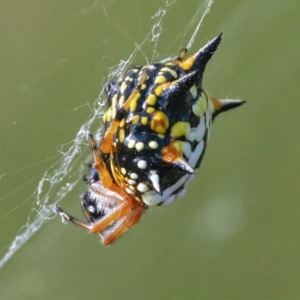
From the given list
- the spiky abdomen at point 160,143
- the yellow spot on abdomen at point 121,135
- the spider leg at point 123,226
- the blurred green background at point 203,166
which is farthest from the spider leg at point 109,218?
the blurred green background at point 203,166

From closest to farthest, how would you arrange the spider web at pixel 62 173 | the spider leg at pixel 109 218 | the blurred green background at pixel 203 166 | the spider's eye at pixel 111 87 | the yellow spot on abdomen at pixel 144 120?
the yellow spot on abdomen at pixel 144 120 → the spider's eye at pixel 111 87 → the spider leg at pixel 109 218 → the spider web at pixel 62 173 → the blurred green background at pixel 203 166

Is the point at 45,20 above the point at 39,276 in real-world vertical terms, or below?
above

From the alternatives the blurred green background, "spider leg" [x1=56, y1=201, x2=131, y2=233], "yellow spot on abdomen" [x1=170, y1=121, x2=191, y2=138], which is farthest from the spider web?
"yellow spot on abdomen" [x1=170, y1=121, x2=191, y2=138]

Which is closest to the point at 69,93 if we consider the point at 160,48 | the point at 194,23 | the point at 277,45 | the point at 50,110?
the point at 50,110

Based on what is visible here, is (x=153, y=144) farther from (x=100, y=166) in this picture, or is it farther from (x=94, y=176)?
(x=94, y=176)

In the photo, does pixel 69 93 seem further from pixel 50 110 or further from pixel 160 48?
pixel 160 48

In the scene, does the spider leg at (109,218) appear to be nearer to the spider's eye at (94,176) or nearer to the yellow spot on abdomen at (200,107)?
the spider's eye at (94,176)
